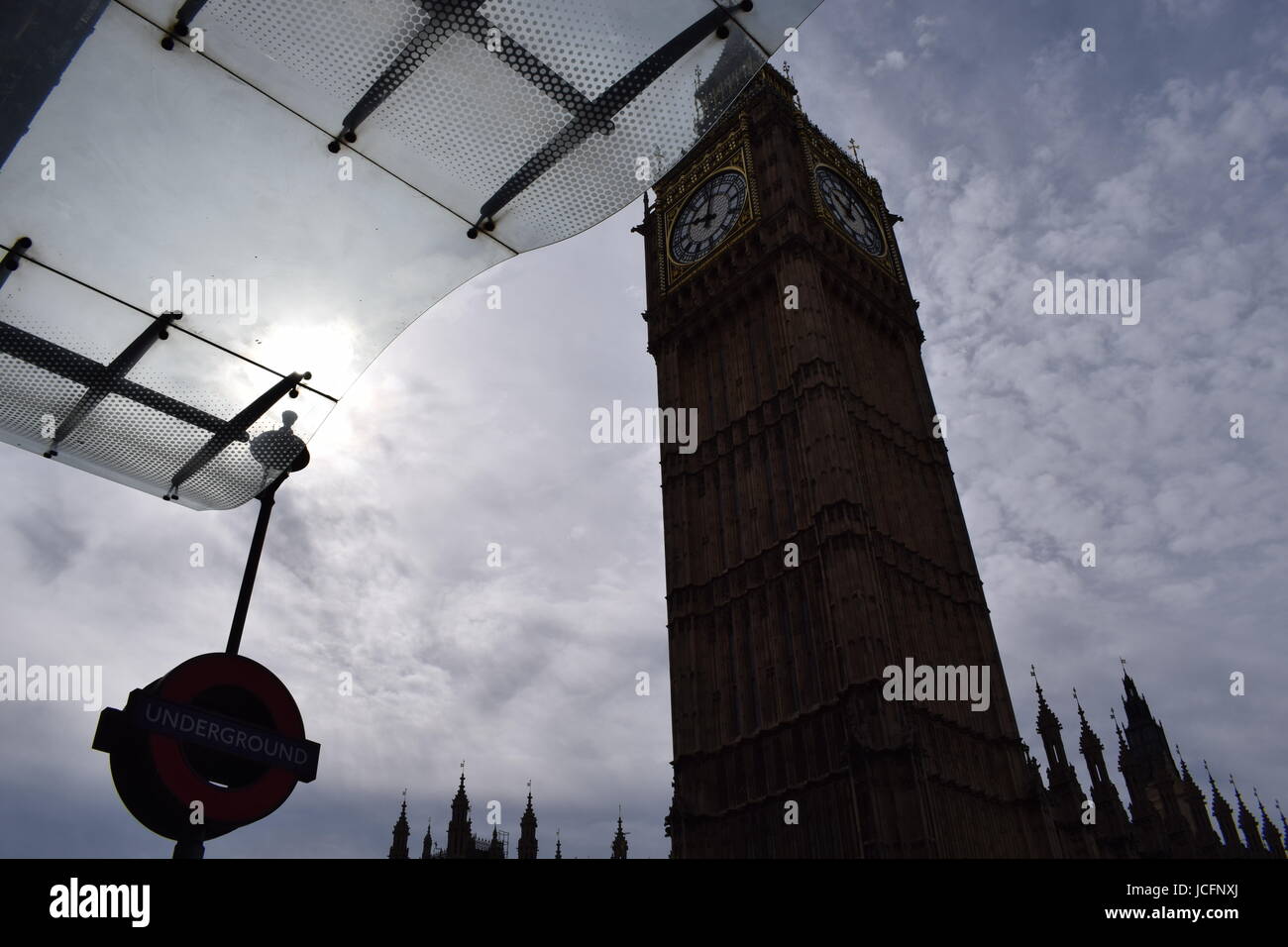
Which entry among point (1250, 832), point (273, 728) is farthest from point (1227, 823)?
point (273, 728)

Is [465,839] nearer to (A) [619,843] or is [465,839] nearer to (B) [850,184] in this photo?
(A) [619,843]

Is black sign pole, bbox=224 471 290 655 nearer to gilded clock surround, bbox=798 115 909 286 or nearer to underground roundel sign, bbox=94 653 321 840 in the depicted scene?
underground roundel sign, bbox=94 653 321 840

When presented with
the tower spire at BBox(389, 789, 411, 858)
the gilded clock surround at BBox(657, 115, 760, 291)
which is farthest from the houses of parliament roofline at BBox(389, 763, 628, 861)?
the gilded clock surround at BBox(657, 115, 760, 291)

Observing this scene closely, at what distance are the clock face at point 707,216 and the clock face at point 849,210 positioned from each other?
13.6 ft

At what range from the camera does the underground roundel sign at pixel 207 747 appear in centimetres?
403

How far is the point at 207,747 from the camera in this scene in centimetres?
428

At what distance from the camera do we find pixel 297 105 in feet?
11.2

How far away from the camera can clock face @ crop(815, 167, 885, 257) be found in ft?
145

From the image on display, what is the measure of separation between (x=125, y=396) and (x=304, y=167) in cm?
176

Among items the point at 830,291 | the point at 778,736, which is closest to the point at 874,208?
the point at 830,291

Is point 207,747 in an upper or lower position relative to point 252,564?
lower

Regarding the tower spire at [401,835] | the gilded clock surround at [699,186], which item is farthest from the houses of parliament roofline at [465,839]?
the gilded clock surround at [699,186]
